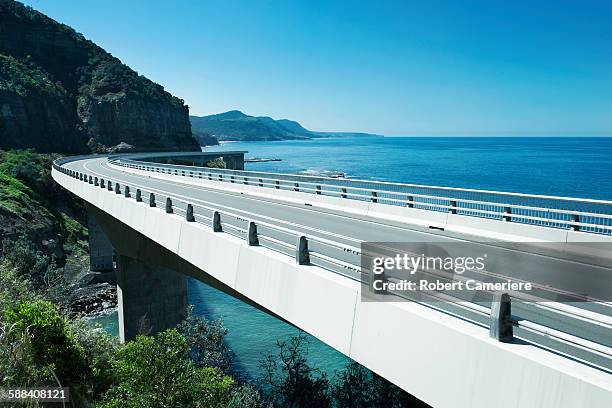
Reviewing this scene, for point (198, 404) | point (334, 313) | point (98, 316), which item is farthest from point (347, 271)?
point (98, 316)

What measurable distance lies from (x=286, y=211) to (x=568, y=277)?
38.6ft

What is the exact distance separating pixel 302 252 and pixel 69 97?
120664 mm

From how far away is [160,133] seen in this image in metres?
124

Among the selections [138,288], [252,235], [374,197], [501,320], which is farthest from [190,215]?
[138,288]

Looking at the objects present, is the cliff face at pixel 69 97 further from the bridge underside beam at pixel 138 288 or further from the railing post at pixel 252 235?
the railing post at pixel 252 235

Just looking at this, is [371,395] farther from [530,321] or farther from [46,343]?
[530,321]

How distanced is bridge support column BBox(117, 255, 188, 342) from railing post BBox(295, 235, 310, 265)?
20555mm

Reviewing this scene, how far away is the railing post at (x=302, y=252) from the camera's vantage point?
923 cm

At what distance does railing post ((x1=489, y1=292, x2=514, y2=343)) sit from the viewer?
221 inches

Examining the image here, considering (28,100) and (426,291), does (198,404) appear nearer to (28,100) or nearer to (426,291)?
(426,291)

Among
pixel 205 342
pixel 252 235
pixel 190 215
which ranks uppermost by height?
pixel 252 235

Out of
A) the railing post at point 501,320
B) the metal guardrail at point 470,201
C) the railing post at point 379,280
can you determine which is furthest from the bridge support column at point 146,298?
the railing post at point 501,320

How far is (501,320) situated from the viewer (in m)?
5.64

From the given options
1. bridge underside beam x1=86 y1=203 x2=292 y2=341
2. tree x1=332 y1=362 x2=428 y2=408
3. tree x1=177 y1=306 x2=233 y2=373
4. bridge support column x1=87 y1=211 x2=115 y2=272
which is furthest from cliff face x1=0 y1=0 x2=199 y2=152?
tree x1=332 y1=362 x2=428 y2=408
